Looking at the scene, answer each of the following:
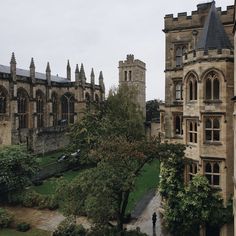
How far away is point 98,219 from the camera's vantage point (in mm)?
18891

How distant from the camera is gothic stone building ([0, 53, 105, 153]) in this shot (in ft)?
162

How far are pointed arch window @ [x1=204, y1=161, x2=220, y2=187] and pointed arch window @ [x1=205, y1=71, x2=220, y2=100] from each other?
4252 millimetres

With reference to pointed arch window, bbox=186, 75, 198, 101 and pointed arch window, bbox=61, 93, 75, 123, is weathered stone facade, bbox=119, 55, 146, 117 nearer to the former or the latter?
pointed arch window, bbox=61, 93, 75, 123

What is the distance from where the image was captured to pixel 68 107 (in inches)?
2562

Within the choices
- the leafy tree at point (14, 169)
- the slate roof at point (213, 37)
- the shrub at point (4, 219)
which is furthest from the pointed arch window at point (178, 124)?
the leafy tree at point (14, 169)

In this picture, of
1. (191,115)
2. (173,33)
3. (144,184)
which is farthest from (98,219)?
(144,184)

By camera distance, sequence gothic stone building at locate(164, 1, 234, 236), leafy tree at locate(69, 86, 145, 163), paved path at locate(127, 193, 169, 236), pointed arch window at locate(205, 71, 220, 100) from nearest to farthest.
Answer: gothic stone building at locate(164, 1, 234, 236)
pointed arch window at locate(205, 71, 220, 100)
paved path at locate(127, 193, 169, 236)
leafy tree at locate(69, 86, 145, 163)

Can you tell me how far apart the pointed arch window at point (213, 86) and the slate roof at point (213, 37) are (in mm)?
1786

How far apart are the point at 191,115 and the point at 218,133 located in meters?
2.19

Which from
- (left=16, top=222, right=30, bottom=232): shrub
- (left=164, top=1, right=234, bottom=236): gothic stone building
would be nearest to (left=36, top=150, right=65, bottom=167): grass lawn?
(left=16, top=222, right=30, bottom=232): shrub

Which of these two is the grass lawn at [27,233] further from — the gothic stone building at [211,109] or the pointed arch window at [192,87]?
the pointed arch window at [192,87]

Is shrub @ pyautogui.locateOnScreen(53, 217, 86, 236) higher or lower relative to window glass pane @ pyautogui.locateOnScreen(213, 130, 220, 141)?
lower

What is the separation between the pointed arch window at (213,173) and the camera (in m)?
21.6

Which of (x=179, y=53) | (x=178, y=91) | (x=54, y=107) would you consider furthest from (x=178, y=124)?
(x=54, y=107)
